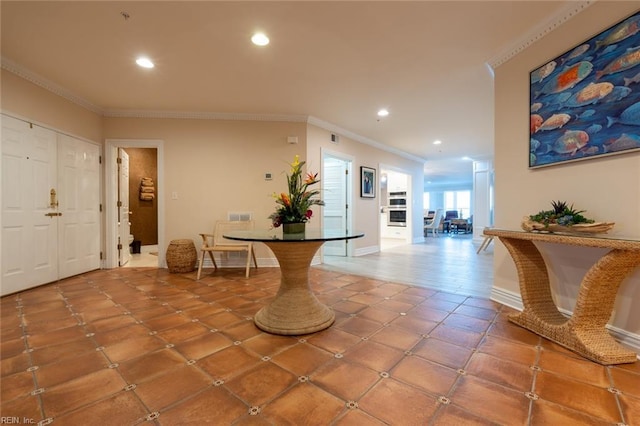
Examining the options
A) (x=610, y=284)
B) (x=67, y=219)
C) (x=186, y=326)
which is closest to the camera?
(x=610, y=284)

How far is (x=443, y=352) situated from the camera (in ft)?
5.82

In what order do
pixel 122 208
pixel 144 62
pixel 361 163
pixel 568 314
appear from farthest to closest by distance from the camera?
pixel 361 163
pixel 122 208
pixel 144 62
pixel 568 314

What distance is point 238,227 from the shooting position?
426 centimetres

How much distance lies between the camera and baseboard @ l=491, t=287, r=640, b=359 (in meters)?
1.74

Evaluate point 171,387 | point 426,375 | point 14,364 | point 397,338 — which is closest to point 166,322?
point 14,364

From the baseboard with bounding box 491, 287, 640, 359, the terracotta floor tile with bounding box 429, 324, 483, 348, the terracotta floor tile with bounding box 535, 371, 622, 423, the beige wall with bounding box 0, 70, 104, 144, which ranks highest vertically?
the beige wall with bounding box 0, 70, 104, 144

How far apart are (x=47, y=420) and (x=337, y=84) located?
3592 mm

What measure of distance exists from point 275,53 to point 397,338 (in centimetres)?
280

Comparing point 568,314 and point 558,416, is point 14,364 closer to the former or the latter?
point 558,416

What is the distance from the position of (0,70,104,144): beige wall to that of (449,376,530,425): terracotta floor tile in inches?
190

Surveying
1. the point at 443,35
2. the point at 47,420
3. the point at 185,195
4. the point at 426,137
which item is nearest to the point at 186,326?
the point at 47,420

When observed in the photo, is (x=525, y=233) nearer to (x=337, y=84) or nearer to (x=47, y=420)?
(x=337, y=84)

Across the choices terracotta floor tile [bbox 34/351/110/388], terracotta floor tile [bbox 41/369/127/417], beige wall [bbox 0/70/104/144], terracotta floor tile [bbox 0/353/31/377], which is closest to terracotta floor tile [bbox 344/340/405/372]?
terracotta floor tile [bbox 41/369/127/417]

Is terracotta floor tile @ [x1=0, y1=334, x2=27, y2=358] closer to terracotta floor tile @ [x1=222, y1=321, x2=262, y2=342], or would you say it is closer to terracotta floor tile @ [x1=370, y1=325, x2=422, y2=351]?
terracotta floor tile @ [x1=222, y1=321, x2=262, y2=342]
